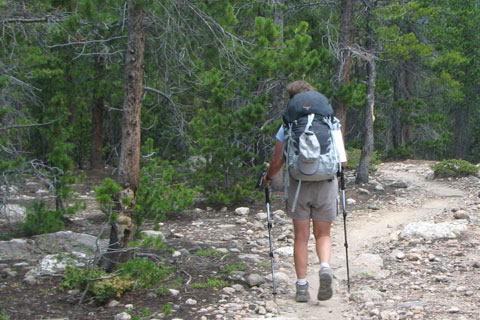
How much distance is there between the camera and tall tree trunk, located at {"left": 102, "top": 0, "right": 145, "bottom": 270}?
5465 millimetres

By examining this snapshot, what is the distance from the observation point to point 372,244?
25.8ft

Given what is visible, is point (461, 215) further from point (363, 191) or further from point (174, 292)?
point (174, 292)

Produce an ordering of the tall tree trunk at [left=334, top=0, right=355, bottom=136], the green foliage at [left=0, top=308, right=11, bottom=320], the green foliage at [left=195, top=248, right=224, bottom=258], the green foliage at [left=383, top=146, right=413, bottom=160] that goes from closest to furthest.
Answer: the green foliage at [left=0, top=308, right=11, bottom=320]
the green foliage at [left=195, top=248, right=224, bottom=258]
the tall tree trunk at [left=334, top=0, right=355, bottom=136]
the green foliage at [left=383, top=146, right=413, bottom=160]

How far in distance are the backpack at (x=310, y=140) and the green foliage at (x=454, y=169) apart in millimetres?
10840

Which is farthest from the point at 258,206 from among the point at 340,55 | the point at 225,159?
the point at 340,55

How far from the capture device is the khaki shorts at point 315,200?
16.3 feet

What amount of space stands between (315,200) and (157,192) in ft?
8.55

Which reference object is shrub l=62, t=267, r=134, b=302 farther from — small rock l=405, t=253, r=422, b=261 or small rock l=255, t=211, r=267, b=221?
small rock l=255, t=211, r=267, b=221

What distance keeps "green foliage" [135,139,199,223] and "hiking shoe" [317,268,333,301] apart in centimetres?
216

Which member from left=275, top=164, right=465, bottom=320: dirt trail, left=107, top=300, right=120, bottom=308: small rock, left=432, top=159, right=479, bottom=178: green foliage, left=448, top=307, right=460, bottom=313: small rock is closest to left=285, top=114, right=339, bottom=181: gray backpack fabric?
left=275, top=164, right=465, bottom=320: dirt trail

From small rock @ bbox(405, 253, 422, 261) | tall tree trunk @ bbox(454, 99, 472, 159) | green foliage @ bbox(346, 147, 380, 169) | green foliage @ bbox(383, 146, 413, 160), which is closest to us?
small rock @ bbox(405, 253, 422, 261)

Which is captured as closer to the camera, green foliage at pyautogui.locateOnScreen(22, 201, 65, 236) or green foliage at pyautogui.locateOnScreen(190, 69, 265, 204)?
green foliage at pyautogui.locateOnScreen(22, 201, 65, 236)

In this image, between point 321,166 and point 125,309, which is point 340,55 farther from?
point 125,309

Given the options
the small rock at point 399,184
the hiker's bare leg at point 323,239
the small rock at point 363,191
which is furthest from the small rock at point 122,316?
the small rock at point 399,184
